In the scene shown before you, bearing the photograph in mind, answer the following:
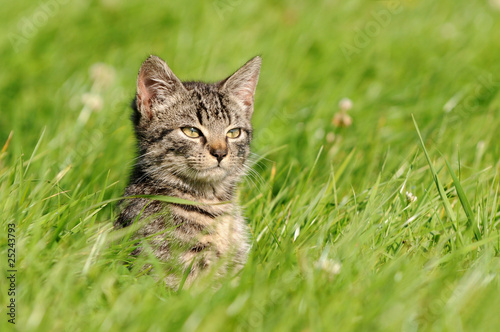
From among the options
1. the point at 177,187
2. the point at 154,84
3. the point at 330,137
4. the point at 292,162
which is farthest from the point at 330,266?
the point at 330,137

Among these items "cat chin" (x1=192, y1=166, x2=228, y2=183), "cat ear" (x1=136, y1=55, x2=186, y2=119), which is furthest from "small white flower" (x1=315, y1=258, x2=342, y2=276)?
"cat ear" (x1=136, y1=55, x2=186, y2=119)

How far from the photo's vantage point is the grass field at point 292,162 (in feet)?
7.71

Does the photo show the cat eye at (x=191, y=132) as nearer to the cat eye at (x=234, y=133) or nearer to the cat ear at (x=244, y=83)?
the cat eye at (x=234, y=133)

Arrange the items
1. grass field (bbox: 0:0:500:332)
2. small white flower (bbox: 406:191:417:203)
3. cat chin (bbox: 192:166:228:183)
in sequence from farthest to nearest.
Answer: cat chin (bbox: 192:166:228:183)
small white flower (bbox: 406:191:417:203)
grass field (bbox: 0:0:500:332)

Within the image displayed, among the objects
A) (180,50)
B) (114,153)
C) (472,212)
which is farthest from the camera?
(180,50)

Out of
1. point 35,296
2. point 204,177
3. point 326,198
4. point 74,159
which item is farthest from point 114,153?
point 35,296

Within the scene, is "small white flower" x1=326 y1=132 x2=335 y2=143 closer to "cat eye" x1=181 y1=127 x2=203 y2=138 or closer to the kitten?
the kitten

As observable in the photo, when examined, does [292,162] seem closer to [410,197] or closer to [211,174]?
[211,174]

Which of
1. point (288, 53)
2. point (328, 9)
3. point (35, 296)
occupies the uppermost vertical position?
point (328, 9)

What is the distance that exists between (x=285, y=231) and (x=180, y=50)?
11.7 feet

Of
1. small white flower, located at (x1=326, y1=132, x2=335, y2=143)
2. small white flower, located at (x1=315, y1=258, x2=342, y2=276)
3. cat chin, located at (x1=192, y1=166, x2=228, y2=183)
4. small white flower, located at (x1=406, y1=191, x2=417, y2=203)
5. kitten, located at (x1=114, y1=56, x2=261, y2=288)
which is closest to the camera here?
small white flower, located at (x1=315, y1=258, x2=342, y2=276)

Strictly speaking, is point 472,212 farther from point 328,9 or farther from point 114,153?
point 328,9

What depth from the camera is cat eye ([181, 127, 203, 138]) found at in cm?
371

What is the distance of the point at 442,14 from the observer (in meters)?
7.41
